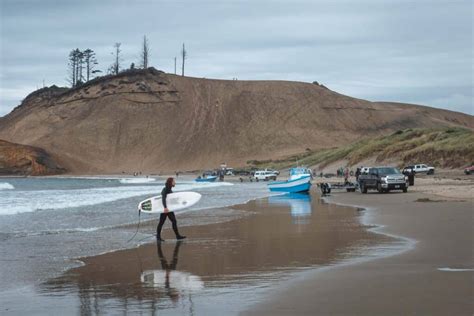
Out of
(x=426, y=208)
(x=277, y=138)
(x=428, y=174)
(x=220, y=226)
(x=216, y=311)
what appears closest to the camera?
(x=216, y=311)

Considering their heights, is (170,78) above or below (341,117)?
above

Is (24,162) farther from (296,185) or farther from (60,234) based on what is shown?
(60,234)

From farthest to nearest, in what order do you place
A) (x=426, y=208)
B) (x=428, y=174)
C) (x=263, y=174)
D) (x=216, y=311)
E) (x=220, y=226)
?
(x=263, y=174) → (x=428, y=174) → (x=426, y=208) → (x=220, y=226) → (x=216, y=311)

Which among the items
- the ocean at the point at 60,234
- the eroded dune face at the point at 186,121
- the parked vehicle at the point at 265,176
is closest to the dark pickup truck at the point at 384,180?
the ocean at the point at 60,234

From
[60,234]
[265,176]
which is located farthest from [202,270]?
[265,176]

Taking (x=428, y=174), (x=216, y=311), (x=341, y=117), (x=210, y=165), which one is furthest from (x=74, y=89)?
(x=216, y=311)

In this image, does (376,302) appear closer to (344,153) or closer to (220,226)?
(220,226)

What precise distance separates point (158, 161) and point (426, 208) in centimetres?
10764

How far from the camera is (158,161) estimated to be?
12900 centimetres

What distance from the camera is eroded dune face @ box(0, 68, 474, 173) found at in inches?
5120

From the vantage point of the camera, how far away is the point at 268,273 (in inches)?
416

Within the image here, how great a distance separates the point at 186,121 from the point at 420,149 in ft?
253

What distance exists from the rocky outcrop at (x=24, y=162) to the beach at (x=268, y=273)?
10572 cm

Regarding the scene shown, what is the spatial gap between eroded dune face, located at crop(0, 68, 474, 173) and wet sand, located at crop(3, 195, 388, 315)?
107 meters
